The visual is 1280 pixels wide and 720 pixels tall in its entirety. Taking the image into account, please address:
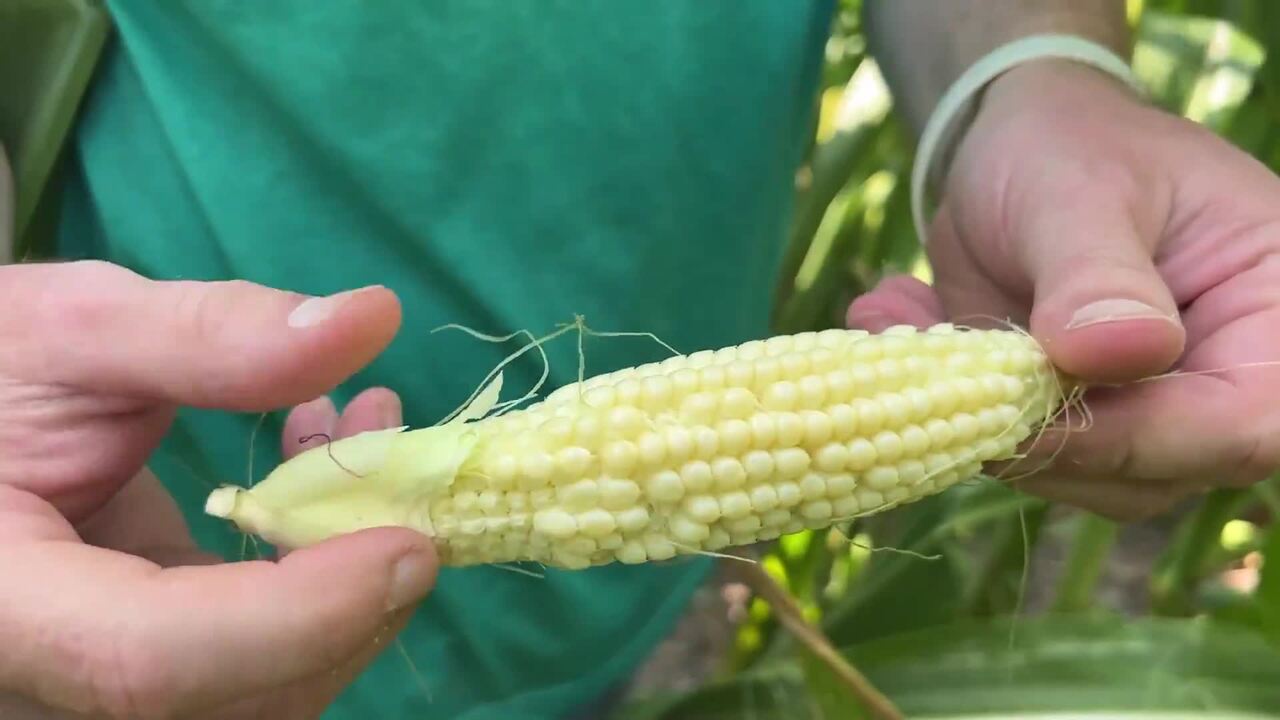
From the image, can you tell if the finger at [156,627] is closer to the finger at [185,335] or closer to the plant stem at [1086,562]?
the finger at [185,335]

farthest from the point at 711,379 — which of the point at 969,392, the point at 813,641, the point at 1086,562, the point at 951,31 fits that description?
the point at 1086,562

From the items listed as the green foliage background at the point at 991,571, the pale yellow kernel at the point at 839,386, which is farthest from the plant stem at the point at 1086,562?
the pale yellow kernel at the point at 839,386

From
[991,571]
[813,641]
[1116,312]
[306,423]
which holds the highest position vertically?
[1116,312]

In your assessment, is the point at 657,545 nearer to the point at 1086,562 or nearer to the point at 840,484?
the point at 840,484

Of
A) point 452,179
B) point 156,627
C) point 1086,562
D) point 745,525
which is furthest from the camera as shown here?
point 1086,562

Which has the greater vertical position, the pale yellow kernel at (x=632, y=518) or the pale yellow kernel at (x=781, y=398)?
the pale yellow kernel at (x=781, y=398)

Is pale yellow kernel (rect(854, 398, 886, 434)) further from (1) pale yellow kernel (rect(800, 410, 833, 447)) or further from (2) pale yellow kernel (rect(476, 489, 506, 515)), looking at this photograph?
(2) pale yellow kernel (rect(476, 489, 506, 515))
